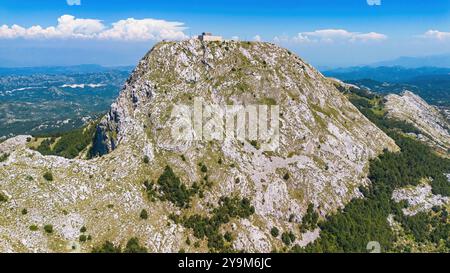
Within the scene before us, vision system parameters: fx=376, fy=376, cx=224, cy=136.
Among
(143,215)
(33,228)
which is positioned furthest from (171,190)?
(33,228)

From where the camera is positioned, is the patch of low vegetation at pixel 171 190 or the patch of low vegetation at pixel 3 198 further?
the patch of low vegetation at pixel 171 190

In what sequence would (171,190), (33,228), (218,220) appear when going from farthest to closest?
(171,190)
(218,220)
(33,228)

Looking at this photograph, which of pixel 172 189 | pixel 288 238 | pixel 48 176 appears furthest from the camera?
pixel 288 238

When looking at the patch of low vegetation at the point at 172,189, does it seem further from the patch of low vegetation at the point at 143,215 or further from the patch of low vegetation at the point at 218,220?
the patch of low vegetation at the point at 218,220

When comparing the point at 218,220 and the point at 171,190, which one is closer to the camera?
the point at 218,220

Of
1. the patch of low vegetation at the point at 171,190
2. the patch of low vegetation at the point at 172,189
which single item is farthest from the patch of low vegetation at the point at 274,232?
the patch of low vegetation at the point at 171,190

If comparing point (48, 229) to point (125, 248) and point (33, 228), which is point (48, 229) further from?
point (125, 248)

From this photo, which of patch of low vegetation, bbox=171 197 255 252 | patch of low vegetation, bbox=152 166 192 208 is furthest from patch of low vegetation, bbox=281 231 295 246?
patch of low vegetation, bbox=152 166 192 208

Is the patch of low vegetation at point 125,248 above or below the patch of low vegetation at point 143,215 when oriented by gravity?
below

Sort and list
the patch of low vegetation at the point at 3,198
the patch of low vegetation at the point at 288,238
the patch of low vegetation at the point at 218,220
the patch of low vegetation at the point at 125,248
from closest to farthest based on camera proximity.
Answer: the patch of low vegetation at the point at 3,198 < the patch of low vegetation at the point at 125,248 < the patch of low vegetation at the point at 218,220 < the patch of low vegetation at the point at 288,238

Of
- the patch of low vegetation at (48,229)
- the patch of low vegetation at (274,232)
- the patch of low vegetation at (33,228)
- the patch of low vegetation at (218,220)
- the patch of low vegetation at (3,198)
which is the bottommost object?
the patch of low vegetation at (274,232)

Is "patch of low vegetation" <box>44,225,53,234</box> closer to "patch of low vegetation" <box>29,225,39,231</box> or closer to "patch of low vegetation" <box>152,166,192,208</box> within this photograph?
"patch of low vegetation" <box>29,225,39,231</box>
